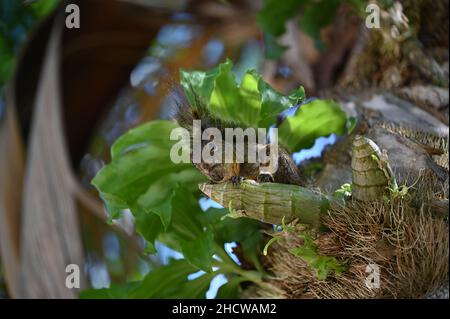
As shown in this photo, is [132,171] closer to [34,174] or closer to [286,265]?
[286,265]

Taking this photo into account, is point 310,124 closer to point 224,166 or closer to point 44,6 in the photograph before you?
point 224,166

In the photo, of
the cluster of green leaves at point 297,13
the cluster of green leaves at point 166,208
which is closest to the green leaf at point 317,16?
the cluster of green leaves at point 297,13

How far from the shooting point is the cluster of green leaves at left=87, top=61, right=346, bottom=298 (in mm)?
932

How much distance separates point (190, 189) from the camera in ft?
3.36

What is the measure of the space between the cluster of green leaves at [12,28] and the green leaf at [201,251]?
1.29 meters

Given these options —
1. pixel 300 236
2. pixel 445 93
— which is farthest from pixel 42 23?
pixel 300 236

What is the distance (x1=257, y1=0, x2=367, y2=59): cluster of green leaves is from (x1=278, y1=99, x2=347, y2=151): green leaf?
1.42ft

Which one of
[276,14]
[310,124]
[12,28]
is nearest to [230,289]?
[310,124]

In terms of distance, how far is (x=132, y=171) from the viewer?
40.8 inches

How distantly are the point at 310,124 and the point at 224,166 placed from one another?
33 cm

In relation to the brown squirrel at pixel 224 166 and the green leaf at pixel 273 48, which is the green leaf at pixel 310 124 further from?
the green leaf at pixel 273 48

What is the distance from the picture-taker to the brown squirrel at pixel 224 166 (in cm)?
79

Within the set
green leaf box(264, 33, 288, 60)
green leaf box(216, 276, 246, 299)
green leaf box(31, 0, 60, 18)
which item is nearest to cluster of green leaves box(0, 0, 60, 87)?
green leaf box(31, 0, 60, 18)

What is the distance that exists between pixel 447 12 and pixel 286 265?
0.65 meters
